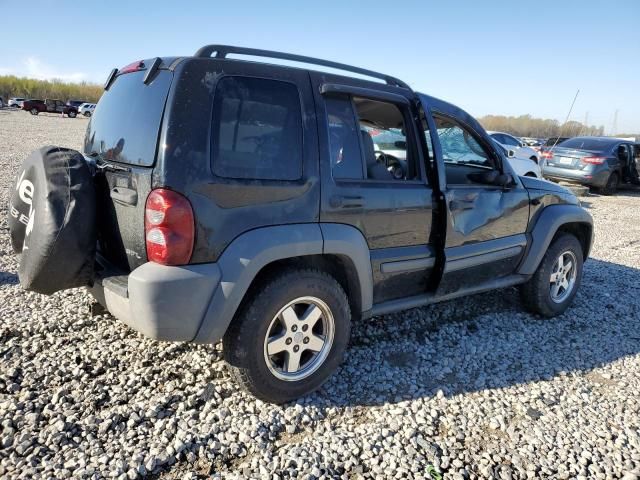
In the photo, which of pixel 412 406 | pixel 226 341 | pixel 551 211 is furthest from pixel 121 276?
pixel 551 211

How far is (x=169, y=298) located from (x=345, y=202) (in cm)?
116

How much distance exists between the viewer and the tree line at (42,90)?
77.5 m

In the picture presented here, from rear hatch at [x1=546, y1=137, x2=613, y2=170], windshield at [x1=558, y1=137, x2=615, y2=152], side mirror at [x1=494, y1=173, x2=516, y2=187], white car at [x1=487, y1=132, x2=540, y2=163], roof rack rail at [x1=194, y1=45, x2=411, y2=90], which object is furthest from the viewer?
white car at [x1=487, y1=132, x2=540, y2=163]

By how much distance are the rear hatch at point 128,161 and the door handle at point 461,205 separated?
206cm

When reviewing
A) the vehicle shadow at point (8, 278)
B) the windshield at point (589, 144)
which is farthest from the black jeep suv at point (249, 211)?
the windshield at point (589, 144)

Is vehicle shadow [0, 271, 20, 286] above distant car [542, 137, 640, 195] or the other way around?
the other way around

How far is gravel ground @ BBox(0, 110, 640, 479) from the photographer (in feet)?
7.53

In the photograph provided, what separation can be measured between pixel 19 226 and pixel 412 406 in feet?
8.65

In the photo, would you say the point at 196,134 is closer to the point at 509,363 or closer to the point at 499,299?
the point at 509,363

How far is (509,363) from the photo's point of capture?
3.46m

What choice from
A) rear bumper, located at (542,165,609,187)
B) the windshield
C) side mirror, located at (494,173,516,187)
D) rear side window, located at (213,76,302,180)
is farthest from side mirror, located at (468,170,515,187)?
the windshield

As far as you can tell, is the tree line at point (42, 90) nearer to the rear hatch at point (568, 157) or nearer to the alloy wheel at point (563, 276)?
the rear hatch at point (568, 157)

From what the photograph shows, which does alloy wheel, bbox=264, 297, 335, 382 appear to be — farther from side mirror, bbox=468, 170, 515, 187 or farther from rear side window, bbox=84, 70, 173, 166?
side mirror, bbox=468, 170, 515, 187

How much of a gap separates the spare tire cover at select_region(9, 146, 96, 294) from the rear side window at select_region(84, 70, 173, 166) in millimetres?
246
